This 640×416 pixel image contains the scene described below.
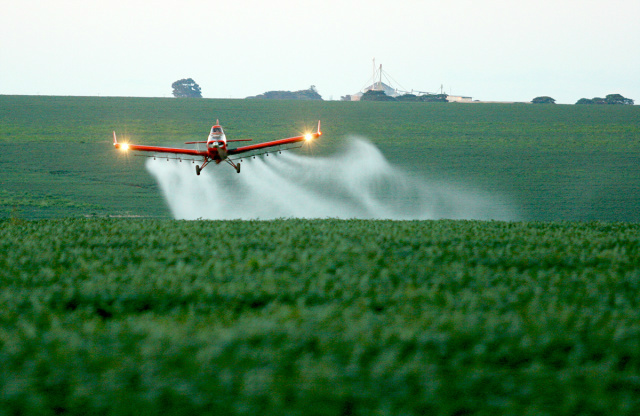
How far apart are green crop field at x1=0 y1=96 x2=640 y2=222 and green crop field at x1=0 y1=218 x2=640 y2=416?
30.3 m

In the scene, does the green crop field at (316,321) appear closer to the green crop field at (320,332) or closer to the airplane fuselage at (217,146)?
→ the green crop field at (320,332)

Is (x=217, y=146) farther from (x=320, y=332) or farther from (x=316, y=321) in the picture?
(x=320, y=332)

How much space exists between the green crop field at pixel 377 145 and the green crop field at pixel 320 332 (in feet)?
99.6

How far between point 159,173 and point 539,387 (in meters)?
99.4

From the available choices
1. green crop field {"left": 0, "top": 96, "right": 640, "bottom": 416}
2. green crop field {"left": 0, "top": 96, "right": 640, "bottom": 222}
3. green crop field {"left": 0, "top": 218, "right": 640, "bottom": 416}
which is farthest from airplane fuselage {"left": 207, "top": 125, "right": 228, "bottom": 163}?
green crop field {"left": 0, "top": 218, "right": 640, "bottom": 416}

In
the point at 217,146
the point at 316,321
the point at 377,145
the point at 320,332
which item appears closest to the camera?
the point at 320,332

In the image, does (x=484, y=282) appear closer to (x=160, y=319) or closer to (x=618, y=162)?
(x=160, y=319)

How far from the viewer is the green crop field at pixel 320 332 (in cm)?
793

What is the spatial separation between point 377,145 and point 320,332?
116m

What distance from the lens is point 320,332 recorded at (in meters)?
10.5

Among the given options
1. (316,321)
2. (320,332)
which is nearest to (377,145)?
(316,321)

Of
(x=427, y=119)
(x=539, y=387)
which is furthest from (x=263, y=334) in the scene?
(x=427, y=119)

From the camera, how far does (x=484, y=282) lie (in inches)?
609

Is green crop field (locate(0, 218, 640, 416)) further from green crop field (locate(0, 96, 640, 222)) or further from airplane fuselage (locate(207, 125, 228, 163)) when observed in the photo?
green crop field (locate(0, 96, 640, 222))
